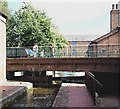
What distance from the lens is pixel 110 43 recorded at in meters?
47.9

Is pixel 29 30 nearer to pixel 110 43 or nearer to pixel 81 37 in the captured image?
pixel 110 43

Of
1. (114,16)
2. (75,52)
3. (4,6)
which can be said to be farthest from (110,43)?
(4,6)

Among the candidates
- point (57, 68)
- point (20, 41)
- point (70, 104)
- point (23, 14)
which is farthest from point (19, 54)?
point (70, 104)

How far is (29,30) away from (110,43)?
1295 cm

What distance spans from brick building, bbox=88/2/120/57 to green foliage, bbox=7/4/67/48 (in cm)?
651

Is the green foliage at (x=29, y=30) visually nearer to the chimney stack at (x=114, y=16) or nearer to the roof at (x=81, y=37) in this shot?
the chimney stack at (x=114, y=16)

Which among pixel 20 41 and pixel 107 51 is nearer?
pixel 107 51

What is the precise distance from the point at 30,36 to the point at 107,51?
1486cm

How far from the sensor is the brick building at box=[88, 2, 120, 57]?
30781 mm

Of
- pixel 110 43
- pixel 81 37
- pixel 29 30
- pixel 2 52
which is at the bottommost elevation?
pixel 2 52

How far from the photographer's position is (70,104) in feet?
51.7

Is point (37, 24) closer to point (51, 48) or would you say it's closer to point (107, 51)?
point (51, 48)

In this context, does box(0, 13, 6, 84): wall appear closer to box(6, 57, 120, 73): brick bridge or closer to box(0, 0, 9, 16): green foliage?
box(6, 57, 120, 73): brick bridge

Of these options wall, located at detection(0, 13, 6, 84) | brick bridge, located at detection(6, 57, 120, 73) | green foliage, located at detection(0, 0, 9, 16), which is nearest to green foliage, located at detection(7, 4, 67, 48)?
green foliage, located at detection(0, 0, 9, 16)
